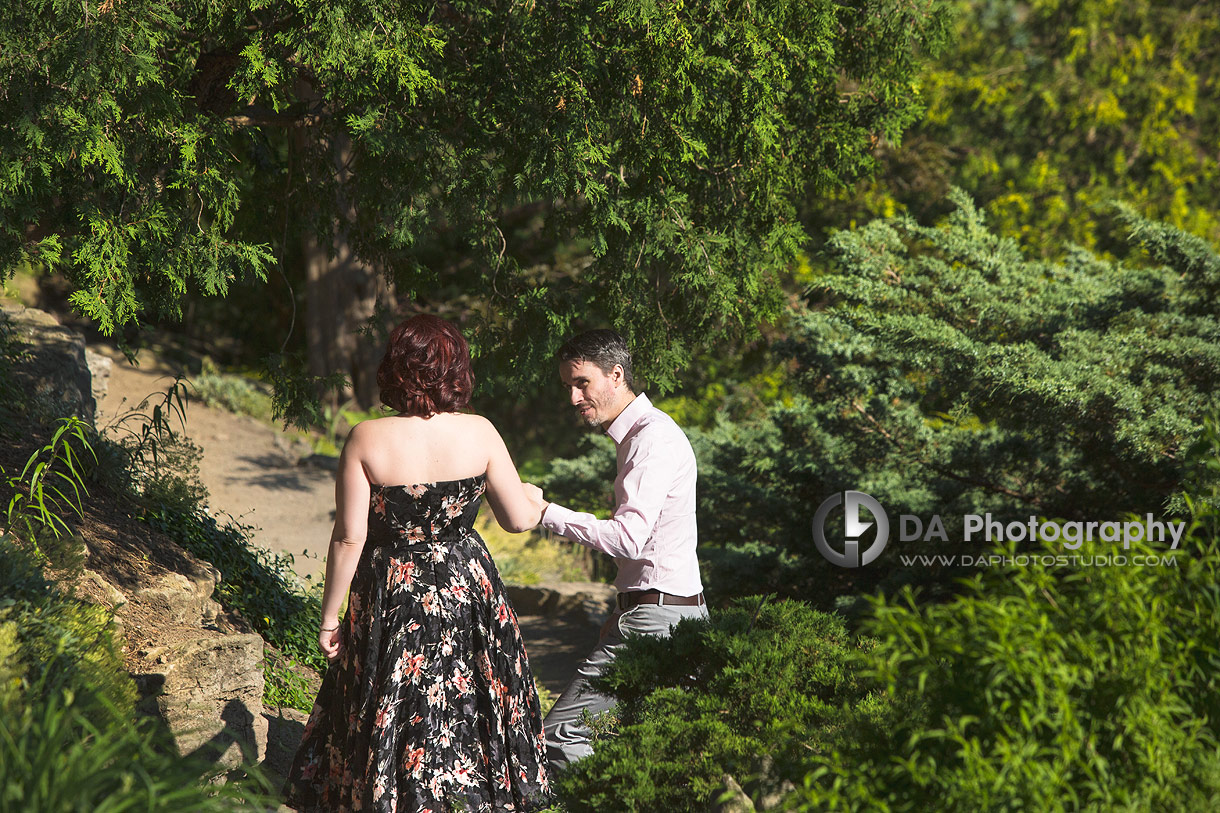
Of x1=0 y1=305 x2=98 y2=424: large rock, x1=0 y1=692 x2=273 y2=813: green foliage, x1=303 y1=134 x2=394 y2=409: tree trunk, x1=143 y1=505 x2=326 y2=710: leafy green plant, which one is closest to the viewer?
x1=0 y1=692 x2=273 y2=813: green foliage

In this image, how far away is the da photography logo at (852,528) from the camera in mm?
5734

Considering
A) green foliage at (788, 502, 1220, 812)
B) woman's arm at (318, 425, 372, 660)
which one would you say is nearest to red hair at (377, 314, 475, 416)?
woman's arm at (318, 425, 372, 660)

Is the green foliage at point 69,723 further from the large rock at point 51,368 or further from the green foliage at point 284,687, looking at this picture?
the large rock at point 51,368

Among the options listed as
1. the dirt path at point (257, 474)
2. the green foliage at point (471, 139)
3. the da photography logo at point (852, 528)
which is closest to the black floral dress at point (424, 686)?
the green foliage at point (471, 139)

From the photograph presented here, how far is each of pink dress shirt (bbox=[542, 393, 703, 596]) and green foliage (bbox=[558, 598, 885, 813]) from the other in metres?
0.23

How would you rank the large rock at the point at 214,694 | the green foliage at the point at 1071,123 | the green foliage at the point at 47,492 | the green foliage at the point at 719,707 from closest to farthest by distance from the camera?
1. the green foliage at the point at 719,707
2. the large rock at the point at 214,694
3. the green foliage at the point at 47,492
4. the green foliage at the point at 1071,123

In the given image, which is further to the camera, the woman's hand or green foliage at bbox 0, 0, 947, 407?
green foliage at bbox 0, 0, 947, 407

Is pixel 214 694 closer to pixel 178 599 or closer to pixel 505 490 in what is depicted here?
pixel 178 599

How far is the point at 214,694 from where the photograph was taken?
3547mm

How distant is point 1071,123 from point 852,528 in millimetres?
8418

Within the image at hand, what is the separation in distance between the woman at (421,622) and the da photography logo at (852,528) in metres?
3.14

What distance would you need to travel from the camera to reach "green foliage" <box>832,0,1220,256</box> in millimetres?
11016

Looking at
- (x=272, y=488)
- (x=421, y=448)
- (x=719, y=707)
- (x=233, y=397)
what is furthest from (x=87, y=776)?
(x=233, y=397)

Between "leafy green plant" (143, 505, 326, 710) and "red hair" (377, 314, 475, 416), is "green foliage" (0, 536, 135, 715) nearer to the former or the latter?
"red hair" (377, 314, 475, 416)
